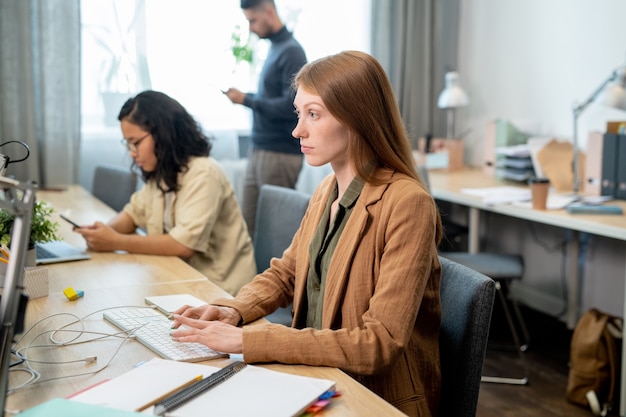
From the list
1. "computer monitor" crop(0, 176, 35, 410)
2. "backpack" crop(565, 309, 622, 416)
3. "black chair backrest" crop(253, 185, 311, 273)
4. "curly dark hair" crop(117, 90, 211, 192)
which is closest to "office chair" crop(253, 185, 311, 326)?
"black chair backrest" crop(253, 185, 311, 273)

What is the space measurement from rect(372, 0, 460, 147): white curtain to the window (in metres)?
0.49

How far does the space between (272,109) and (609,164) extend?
4.86 feet

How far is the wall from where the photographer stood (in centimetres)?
357

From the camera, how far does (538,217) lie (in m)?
2.95

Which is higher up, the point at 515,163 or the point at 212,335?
the point at 515,163

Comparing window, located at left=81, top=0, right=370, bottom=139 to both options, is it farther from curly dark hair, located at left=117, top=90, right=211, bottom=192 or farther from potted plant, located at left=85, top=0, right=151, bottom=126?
curly dark hair, located at left=117, top=90, right=211, bottom=192

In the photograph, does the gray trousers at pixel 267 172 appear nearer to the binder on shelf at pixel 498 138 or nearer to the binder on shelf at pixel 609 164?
the binder on shelf at pixel 498 138

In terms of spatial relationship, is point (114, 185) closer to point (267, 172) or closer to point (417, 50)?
point (267, 172)

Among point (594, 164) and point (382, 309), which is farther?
point (594, 164)

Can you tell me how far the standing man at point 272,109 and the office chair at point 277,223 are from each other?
0.87 metres

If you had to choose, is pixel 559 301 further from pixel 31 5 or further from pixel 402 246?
pixel 31 5

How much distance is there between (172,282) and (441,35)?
3284 mm

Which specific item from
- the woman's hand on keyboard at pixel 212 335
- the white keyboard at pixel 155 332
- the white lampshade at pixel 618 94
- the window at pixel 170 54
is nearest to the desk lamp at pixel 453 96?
the window at pixel 170 54

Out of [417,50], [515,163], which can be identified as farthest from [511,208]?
[417,50]
